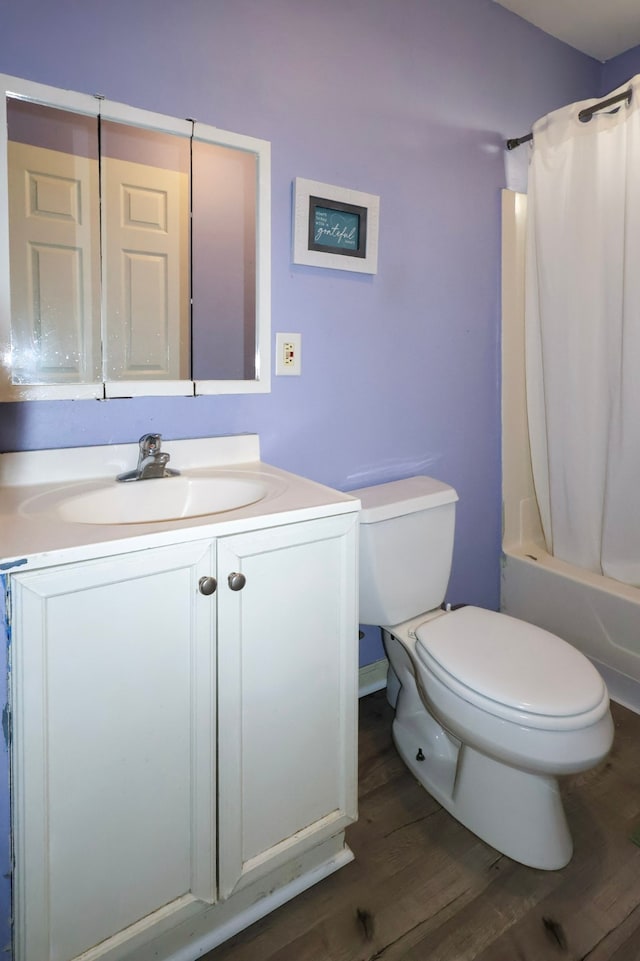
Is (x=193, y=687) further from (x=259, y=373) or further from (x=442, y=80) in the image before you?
(x=442, y=80)

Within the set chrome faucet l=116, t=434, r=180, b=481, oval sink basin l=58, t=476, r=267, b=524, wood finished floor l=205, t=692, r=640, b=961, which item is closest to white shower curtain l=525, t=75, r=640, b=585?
wood finished floor l=205, t=692, r=640, b=961

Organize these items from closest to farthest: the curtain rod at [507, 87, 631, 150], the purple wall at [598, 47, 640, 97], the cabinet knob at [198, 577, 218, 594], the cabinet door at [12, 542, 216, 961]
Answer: the cabinet door at [12, 542, 216, 961] → the cabinet knob at [198, 577, 218, 594] → the curtain rod at [507, 87, 631, 150] → the purple wall at [598, 47, 640, 97]

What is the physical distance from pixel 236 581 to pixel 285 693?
10.8 inches

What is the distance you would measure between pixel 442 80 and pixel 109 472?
5.29ft

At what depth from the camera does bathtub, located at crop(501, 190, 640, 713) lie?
1839mm

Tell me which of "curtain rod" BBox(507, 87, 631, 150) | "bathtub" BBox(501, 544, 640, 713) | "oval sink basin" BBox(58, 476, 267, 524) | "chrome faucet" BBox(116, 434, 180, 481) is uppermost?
"curtain rod" BBox(507, 87, 631, 150)

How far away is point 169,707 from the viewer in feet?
3.17

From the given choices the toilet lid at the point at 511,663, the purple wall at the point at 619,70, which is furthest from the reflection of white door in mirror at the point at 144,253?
the purple wall at the point at 619,70

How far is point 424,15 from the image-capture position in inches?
68.3

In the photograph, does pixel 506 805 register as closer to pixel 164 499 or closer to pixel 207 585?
pixel 207 585

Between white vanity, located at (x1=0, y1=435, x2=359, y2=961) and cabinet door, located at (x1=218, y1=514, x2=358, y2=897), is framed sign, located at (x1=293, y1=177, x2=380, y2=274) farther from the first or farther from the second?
cabinet door, located at (x1=218, y1=514, x2=358, y2=897)

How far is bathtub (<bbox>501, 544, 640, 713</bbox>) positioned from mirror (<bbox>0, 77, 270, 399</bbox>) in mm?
1257

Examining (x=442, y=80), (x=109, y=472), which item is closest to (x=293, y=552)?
(x=109, y=472)

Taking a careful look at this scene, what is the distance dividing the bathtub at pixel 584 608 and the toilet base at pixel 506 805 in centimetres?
68
